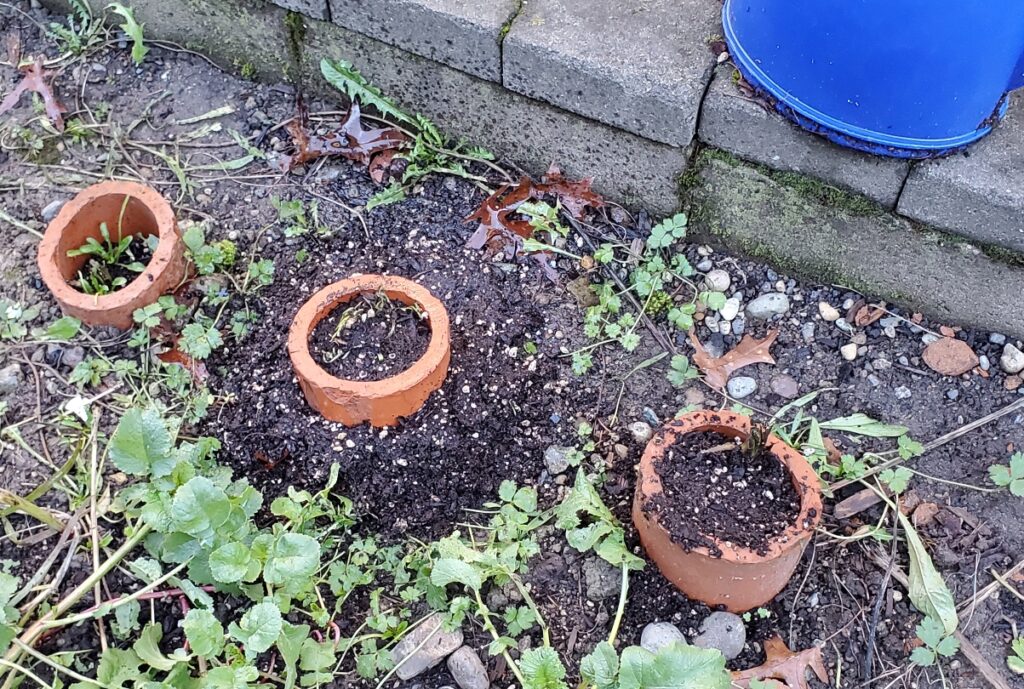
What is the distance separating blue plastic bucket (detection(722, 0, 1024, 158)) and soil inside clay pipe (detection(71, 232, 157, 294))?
5.46 feet

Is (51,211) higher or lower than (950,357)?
lower

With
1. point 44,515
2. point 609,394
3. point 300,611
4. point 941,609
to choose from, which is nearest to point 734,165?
point 609,394

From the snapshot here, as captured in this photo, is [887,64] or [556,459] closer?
[887,64]

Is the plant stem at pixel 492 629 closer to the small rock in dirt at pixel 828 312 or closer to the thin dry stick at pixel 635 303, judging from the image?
the thin dry stick at pixel 635 303

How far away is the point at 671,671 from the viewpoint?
154 centimetres

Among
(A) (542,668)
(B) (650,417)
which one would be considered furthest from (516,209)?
(A) (542,668)

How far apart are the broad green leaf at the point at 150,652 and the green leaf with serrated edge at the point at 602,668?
2.73ft

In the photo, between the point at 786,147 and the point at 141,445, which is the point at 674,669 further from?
the point at 786,147

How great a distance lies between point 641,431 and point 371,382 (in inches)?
27.0

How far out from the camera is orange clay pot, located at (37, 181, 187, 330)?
230 cm

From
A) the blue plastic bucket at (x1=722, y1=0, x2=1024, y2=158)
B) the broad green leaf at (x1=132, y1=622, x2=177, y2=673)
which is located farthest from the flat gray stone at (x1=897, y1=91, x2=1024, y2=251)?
the broad green leaf at (x1=132, y1=622, x2=177, y2=673)

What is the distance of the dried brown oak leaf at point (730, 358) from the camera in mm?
2357

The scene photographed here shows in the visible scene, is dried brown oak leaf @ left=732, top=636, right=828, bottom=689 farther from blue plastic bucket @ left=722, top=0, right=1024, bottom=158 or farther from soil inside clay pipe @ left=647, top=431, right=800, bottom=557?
blue plastic bucket @ left=722, top=0, right=1024, bottom=158

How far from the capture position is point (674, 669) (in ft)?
5.06
